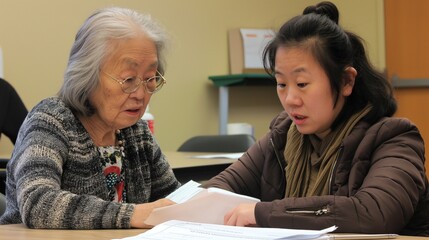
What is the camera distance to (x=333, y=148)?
1557 millimetres

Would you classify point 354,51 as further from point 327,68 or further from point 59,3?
point 59,3

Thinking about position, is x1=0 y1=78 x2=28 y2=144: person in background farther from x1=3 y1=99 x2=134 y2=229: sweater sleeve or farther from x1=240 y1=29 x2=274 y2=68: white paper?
x1=240 y1=29 x2=274 y2=68: white paper

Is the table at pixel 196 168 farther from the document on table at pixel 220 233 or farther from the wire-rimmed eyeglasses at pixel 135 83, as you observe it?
the document on table at pixel 220 233

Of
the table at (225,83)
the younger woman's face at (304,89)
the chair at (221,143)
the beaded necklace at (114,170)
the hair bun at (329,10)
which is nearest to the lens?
the younger woman's face at (304,89)

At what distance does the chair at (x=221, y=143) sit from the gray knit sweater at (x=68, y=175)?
157 centimetres

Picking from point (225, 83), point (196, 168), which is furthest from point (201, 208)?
point (225, 83)

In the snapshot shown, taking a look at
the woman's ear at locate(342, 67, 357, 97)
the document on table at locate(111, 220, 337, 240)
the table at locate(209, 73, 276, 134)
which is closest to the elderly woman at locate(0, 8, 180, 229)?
the document on table at locate(111, 220, 337, 240)

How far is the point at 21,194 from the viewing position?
148 centimetres

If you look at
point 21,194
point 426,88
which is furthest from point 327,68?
point 426,88

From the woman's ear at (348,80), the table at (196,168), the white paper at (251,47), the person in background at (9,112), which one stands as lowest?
the table at (196,168)

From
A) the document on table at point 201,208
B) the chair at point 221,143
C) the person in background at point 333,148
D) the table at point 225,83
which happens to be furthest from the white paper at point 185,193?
the table at point 225,83

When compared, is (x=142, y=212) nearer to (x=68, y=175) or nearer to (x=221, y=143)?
(x=68, y=175)

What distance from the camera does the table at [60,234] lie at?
1.29 metres

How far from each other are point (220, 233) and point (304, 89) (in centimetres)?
49
